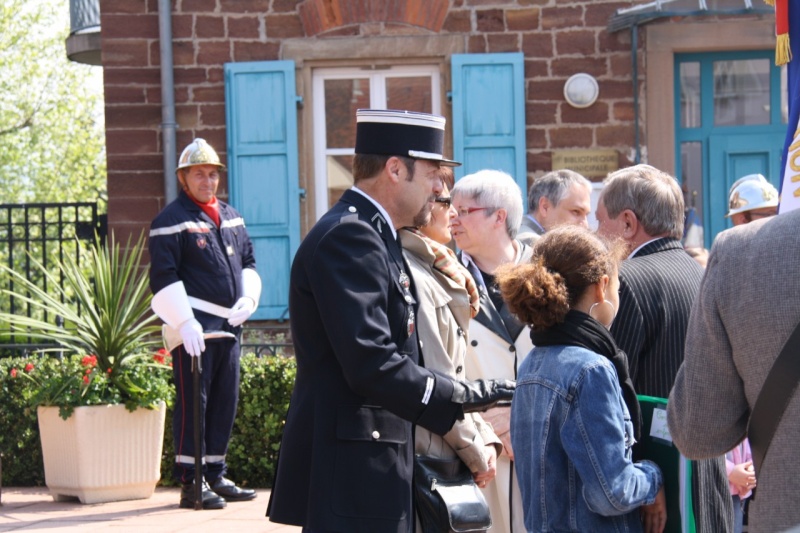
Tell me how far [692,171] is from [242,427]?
437 centimetres

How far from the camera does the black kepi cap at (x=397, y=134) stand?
11.3 feet

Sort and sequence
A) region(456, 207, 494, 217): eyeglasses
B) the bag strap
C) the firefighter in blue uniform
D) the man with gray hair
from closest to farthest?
the bag strap < region(456, 207, 494, 217): eyeglasses < the man with gray hair < the firefighter in blue uniform

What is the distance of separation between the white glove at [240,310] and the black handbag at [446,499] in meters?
3.64

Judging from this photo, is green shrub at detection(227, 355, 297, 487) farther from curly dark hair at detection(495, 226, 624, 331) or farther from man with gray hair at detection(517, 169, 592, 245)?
curly dark hair at detection(495, 226, 624, 331)

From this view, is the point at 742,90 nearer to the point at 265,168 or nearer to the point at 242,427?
the point at 265,168

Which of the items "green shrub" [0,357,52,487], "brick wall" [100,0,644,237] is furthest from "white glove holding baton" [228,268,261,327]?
"brick wall" [100,0,644,237]

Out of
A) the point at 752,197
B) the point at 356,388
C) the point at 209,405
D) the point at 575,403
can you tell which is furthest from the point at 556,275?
the point at 209,405

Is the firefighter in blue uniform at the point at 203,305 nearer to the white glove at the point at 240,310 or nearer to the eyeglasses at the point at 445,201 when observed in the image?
the white glove at the point at 240,310

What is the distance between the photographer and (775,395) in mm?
2326

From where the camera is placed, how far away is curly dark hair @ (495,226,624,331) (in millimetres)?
3086

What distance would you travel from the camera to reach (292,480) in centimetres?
327

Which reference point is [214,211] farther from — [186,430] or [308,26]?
[308,26]

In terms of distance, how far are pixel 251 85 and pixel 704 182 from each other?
12.1 ft

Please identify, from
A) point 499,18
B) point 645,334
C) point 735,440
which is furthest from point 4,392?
point 735,440
